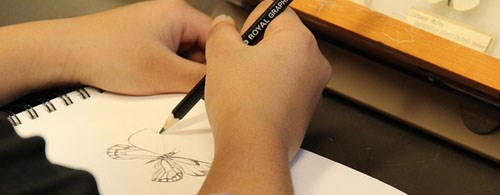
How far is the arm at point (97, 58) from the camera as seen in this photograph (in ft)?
1.58

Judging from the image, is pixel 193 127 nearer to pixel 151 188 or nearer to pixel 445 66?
pixel 151 188

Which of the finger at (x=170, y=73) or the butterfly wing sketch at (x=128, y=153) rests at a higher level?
the finger at (x=170, y=73)

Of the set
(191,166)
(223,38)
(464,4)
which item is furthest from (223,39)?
(464,4)

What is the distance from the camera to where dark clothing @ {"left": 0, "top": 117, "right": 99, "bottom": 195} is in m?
0.32

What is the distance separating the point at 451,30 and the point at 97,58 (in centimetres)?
30

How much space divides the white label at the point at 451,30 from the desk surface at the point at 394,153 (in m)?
0.12

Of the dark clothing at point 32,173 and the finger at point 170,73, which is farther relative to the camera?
the finger at point 170,73

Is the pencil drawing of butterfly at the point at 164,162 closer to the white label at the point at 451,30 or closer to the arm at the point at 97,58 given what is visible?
the arm at the point at 97,58

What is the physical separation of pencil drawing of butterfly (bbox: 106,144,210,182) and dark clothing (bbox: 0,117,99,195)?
0.07m

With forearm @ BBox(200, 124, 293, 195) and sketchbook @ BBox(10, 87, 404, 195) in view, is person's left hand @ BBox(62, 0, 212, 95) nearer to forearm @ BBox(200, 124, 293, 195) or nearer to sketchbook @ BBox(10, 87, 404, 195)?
sketchbook @ BBox(10, 87, 404, 195)

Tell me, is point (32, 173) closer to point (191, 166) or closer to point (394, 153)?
point (191, 166)

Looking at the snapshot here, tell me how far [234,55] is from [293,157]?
0.09 metres

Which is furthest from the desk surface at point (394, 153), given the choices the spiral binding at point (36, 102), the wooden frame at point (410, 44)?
the spiral binding at point (36, 102)

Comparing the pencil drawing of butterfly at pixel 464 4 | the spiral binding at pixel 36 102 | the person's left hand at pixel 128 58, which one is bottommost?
the spiral binding at pixel 36 102
